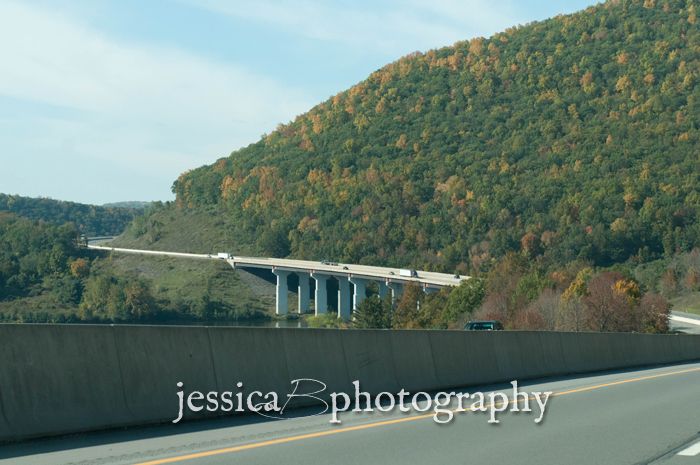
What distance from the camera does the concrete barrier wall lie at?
10.9m

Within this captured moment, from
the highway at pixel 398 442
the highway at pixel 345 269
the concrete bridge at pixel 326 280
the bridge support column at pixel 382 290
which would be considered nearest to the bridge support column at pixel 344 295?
the concrete bridge at pixel 326 280

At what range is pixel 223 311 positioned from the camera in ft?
427

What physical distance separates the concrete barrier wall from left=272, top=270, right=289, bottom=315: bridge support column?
124687 millimetres

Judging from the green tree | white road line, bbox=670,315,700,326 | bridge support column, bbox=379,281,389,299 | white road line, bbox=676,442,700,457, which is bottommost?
white road line, bbox=670,315,700,326

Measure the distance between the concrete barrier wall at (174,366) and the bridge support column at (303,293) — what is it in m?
129

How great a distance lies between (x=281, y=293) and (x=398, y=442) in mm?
135531

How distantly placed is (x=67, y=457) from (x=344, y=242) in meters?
166

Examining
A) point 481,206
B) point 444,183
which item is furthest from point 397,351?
point 444,183

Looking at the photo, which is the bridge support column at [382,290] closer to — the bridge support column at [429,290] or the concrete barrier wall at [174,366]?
the bridge support column at [429,290]

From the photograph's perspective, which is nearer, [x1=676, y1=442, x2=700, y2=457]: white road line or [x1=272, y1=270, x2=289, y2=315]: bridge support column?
[x1=676, y1=442, x2=700, y2=457]: white road line

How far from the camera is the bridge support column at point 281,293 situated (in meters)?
144

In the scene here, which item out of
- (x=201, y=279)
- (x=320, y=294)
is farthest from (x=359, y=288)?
(x=201, y=279)

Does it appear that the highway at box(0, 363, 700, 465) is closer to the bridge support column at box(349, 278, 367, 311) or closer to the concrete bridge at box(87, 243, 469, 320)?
the concrete bridge at box(87, 243, 469, 320)

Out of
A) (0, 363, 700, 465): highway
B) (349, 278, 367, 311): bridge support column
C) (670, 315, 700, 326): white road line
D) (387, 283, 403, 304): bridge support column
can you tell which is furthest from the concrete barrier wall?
(349, 278, 367, 311): bridge support column
